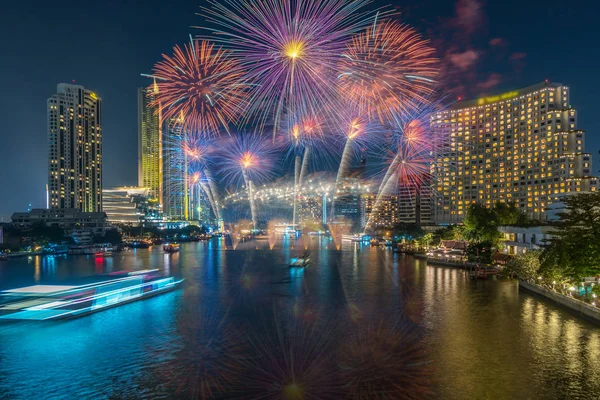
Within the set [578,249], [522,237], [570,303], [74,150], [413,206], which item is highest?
[74,150]

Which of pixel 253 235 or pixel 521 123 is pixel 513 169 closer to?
pixel 521 123

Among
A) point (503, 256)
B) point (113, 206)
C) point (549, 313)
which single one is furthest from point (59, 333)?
point (113, 206)

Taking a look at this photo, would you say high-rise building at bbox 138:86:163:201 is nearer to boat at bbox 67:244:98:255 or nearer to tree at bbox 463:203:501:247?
boat at bbox 67:244:98:255

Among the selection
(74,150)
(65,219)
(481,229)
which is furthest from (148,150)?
(481,229)

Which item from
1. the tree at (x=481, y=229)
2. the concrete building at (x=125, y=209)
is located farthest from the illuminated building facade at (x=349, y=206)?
the tree at (x=481, y=229)

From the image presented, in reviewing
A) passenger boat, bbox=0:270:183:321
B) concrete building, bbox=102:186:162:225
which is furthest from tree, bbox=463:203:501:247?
concrete building, bbox=102:186:162:225

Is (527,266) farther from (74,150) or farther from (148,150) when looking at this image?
(148,150)
